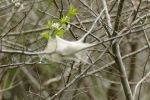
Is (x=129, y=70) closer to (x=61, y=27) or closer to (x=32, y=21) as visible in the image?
(x=32, y=21)

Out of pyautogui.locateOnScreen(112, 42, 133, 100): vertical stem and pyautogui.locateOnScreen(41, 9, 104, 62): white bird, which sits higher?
pyautogui.locateOnScreen(41, 9, 104, 62): white bird

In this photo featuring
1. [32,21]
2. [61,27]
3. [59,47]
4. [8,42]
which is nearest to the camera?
[59,47]

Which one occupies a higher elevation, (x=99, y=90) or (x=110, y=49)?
(x=110, y=49)

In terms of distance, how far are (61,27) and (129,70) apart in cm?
530

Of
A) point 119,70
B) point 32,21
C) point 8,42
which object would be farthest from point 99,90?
point 119,70

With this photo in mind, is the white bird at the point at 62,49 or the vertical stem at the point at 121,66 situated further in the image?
the vertical stem at the point at 121,66

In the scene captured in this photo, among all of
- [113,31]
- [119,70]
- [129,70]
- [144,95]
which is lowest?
[144,95]

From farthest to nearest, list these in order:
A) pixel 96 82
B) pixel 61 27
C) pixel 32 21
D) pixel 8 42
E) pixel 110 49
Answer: pixel 96 82
pixel 32 21
pixel 8 42
pixel 110 49
pixel 61 27

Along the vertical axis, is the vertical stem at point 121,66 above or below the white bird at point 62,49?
below

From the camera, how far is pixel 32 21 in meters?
7.21

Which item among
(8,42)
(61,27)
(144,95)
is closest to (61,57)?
(61,27)

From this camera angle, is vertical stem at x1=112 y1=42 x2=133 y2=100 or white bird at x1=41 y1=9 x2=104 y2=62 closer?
white bird at x1=41 y1=9 x2=104 y2=62

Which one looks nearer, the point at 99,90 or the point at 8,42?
the point at 8,42

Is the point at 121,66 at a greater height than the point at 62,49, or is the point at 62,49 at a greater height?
the point at 62,49
